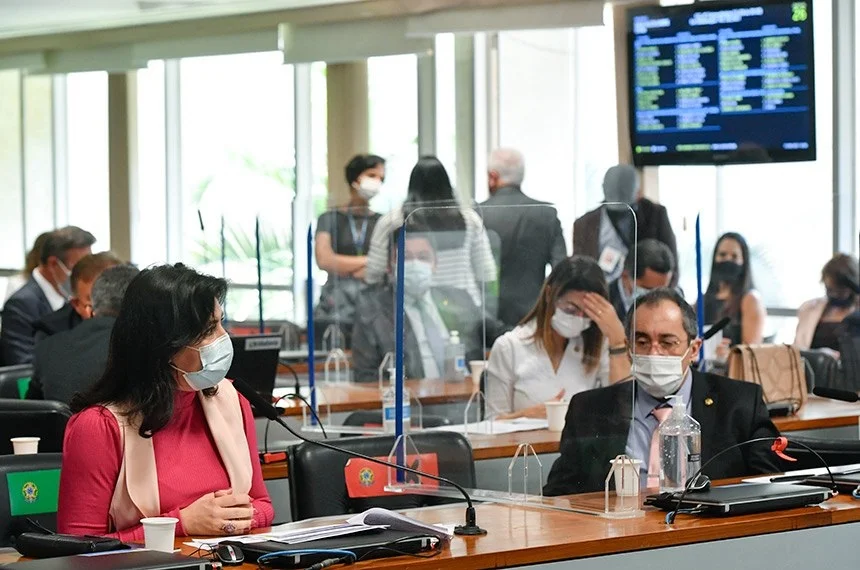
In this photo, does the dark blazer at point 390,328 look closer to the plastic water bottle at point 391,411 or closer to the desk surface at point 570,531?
the plastic water bottle at point 391,411

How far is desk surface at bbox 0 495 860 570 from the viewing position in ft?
8.87

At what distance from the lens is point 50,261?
739 centimetres

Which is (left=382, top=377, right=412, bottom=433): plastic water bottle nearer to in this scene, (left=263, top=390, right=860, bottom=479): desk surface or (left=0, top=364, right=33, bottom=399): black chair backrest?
(left=263, top=390, right=860, bottom=479): desk surface

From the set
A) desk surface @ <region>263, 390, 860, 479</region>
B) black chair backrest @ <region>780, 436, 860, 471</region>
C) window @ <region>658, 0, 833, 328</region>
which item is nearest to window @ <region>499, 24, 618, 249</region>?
window @ <region>658, 0, 833, 328</region>

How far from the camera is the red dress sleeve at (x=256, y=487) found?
3.21 meters

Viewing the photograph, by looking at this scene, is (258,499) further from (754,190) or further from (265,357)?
(754,190)

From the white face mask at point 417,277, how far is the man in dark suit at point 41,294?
9.35 ft

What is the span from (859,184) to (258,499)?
5398 mm

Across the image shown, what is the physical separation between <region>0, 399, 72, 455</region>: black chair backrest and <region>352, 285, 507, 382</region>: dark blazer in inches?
44.1

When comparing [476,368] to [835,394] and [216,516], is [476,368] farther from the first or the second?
[216,516]

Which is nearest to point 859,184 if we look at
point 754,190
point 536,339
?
point 754,190

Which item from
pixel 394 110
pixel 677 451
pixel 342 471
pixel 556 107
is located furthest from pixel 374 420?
pixel 394 110

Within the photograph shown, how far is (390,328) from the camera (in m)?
5.77

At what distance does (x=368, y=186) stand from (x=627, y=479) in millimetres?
4236
